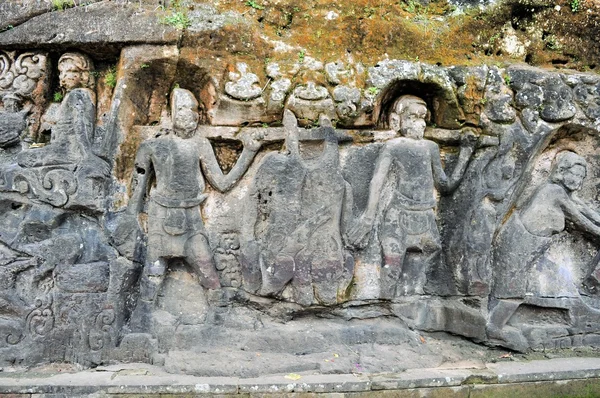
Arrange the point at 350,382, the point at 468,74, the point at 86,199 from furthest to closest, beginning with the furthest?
the point at 468,74 → the point at 86,199 → the point at 350,382

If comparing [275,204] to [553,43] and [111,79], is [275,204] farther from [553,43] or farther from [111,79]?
[553,43]

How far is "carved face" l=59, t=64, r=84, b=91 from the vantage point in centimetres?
566

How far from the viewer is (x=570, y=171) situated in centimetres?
602

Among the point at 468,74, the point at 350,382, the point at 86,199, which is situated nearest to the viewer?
the point at 350,382

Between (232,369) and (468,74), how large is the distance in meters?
3.86

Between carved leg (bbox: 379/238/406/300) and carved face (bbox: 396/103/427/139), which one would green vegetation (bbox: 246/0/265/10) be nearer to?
carved face (bbox: 396/103/427/139)

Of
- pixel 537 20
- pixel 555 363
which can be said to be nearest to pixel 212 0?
pixel 537 20

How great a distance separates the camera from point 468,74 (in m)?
5.88

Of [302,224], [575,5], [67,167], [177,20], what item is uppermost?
[575,5]

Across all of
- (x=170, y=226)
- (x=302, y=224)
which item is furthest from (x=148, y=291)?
(x=302, y=224)

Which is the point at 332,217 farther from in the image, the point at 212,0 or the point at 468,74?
the point at 212,0

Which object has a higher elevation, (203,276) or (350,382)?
(203,276)

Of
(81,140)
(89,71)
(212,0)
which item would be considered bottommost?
(81,140)

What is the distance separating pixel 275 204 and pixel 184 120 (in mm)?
1246
